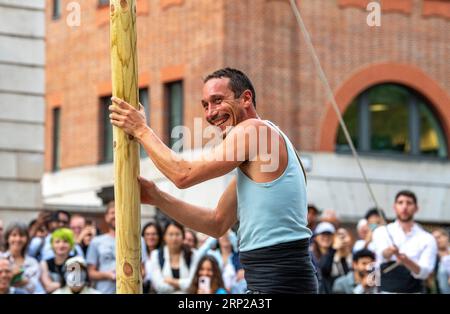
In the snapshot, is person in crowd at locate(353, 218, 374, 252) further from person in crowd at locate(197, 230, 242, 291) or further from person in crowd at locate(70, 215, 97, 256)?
person in crowd at locate(70, 215, 97, 256)

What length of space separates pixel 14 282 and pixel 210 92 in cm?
713

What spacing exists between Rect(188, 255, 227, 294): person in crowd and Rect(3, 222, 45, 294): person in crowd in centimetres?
162

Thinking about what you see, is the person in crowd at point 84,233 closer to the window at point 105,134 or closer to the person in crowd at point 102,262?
the person in crowd at point 102,262

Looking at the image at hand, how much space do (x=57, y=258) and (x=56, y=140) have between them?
2002cm

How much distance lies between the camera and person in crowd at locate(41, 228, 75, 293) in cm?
1384

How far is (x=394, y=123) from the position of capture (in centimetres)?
3075

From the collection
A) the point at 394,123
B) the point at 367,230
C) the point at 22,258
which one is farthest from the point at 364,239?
the point at 394,123

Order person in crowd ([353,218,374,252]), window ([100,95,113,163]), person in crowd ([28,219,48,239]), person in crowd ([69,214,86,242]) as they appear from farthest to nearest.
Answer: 1. window ([100,95,113,163])
2. person in crowd ([69,214,86,242])
3. person in crowd ([28,219,48,239])
4. person in crowd ([353,218,374,252])

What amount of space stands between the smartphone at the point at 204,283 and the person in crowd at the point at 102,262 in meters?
0.91

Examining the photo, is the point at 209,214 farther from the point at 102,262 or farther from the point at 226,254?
the point at 226,254

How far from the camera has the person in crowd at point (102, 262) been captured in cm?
1389

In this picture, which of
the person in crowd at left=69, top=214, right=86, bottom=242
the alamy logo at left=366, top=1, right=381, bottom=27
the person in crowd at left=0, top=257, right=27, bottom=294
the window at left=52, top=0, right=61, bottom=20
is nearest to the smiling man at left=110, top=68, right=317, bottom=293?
the person in crowd at left=0, top=257, right=27, bottom=294
